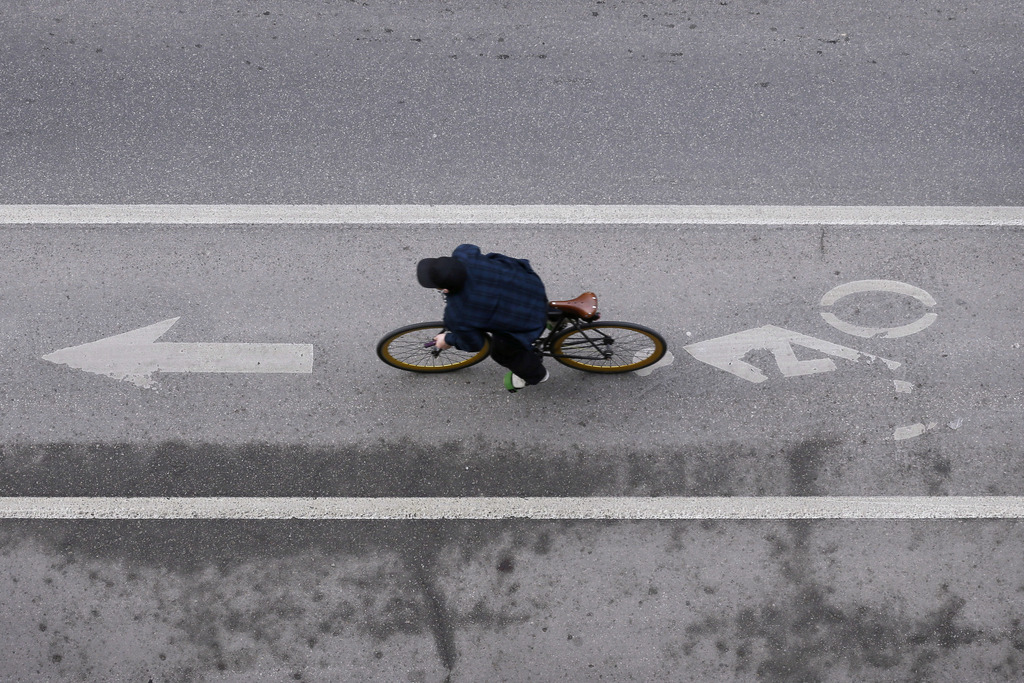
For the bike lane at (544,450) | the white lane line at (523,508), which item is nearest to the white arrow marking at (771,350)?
the bike lane at (544,450)

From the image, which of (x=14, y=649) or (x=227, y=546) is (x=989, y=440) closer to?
(x=227, y=546)

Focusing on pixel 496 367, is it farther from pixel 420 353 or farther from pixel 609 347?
pixel 609 347

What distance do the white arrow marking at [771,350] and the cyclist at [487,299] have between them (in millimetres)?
1553

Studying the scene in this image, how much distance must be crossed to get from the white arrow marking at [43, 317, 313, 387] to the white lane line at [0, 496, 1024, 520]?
0.97 metres

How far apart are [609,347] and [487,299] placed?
1300 millimetres

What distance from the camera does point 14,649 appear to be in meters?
5.08

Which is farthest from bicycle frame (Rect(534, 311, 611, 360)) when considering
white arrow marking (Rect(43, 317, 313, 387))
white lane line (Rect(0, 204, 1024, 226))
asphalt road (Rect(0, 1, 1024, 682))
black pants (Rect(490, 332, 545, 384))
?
white arrow marking (Rect(43, 317, 313, 387))

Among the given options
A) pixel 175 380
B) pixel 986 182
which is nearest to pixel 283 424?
pixel 175 380

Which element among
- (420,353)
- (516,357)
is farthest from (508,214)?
(516,357)

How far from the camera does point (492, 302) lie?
4.51 m

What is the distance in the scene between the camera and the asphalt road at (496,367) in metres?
5.09

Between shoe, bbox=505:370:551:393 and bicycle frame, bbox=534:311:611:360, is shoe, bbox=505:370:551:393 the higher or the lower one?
the lower one

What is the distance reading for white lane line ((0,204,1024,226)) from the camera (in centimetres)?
606

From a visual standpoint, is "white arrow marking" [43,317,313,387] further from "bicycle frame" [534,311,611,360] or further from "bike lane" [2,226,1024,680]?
"bicycle frame" [534,311,611,360]
